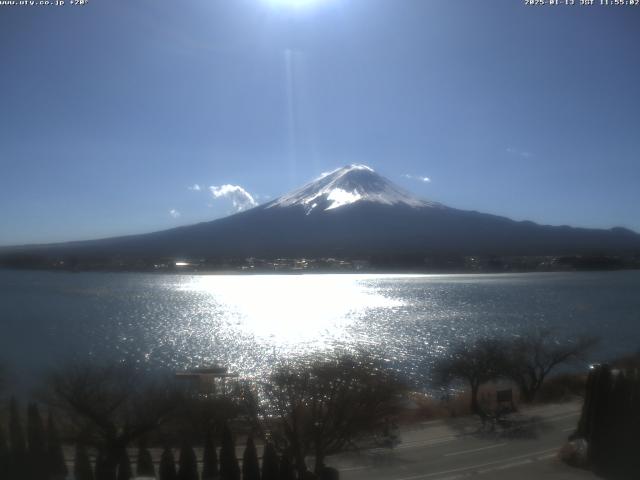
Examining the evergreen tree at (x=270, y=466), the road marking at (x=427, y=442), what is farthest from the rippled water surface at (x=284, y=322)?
the evergreen tree at (x=270, y=466)

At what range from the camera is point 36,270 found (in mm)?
19375

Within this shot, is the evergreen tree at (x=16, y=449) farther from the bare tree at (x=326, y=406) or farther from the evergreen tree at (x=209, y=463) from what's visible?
the bare tree at (x=326, y=406)

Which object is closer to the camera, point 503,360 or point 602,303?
point 503,360

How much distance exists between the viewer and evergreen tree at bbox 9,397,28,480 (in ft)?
12.0

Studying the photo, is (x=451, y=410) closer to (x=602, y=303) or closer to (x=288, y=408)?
(x=288, y=408)

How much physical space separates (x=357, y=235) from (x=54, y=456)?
130ft

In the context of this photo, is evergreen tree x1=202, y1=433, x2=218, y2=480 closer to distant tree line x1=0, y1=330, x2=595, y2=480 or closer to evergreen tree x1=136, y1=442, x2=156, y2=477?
distant tree line x1=0, y1=330, x2=595, y2=480

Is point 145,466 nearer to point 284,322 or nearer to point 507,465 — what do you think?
point 507,465

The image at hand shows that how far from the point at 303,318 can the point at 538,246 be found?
1040 inches

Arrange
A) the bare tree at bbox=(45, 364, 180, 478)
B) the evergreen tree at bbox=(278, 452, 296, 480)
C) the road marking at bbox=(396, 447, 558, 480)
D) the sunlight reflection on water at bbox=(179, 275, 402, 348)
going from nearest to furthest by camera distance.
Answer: the evergreen tree at bbox=(278, 452, 296, 480) → the bare tree at bbox=(45, 364, 180, 478) → the road marking at bbox=(396, 447, 558, 480) → the sunlight reflection on water at bbox=(179, 275, 402, 348)

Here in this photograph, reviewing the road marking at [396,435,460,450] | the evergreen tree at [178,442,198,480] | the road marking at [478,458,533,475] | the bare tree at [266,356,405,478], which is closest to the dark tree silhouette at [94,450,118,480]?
the evergreen tree at [178,442,198,480]

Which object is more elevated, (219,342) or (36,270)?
(36,270)

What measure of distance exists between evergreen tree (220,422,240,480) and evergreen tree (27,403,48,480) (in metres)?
1.05

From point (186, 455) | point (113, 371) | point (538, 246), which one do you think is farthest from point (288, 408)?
point (538, 246)
